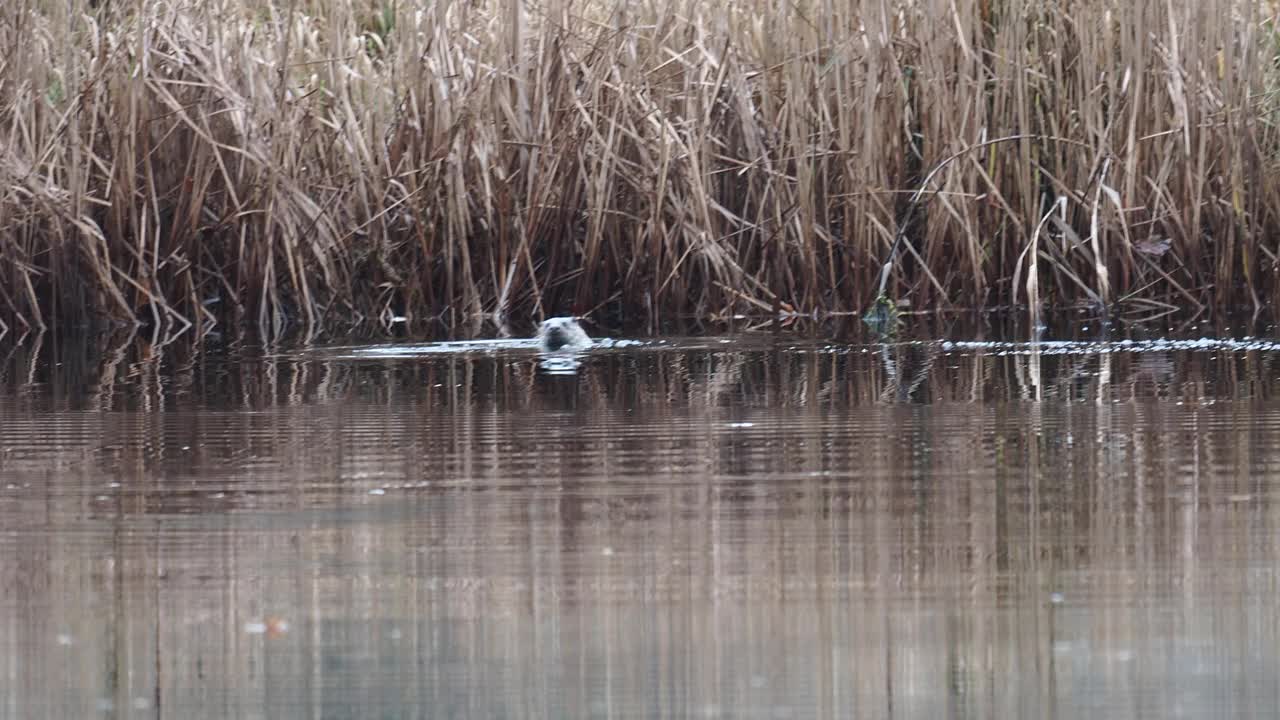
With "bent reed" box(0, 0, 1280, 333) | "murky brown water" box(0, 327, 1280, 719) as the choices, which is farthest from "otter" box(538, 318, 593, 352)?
"murky brown water" box(0, 327, 1280, 719)

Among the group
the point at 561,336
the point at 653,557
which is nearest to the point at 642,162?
the point at 561,336

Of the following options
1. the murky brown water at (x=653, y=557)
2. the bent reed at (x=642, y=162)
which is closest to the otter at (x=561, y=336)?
the bent reed at (x=642, y=162)

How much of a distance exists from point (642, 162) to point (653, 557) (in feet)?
15.3

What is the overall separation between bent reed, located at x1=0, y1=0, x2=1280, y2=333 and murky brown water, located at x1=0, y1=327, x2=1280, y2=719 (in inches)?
99.0

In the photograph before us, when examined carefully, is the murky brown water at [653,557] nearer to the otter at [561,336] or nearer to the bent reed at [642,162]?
A: the otter at [561,336]

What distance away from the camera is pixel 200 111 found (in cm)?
691

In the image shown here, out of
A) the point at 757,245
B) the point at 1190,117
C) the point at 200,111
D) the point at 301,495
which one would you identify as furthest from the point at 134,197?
the point at 301,495

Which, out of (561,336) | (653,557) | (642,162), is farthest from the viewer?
(642,162)

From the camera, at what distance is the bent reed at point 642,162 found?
6.70 metres

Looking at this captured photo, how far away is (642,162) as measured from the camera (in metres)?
6.92

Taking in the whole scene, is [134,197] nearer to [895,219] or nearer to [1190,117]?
[895,219]

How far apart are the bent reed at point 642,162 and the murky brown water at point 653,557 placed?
2.51 metres

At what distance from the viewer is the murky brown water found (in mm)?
1812

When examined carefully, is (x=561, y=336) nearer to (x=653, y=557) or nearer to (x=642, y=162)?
(x=642, y=162)
